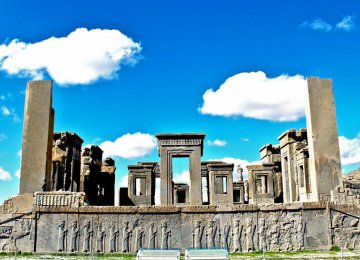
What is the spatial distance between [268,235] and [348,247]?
2.85 m

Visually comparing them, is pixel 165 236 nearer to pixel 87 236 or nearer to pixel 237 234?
pixel 237 234

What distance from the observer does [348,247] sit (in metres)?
13.9

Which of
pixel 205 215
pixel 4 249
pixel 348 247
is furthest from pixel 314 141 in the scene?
pixel 4 249

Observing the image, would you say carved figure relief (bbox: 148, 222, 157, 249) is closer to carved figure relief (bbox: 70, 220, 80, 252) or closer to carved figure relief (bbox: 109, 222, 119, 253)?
carved figure relief (bbox: 109, 222, 119, 253)

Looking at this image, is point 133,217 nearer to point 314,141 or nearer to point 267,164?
point 314,141

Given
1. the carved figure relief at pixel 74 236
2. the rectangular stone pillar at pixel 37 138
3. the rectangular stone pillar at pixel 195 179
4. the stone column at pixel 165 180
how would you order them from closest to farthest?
1. the carved figure relief at pixel 74 236
2. the rectangular stone pillar at pixel 37 138
3. the rectangular stone pillar at pixel 195 179
4. the stone column at pixel 165 180

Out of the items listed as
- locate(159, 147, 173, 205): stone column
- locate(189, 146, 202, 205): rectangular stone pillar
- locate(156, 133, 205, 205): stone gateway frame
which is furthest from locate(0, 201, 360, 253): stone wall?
locate(156, 133, 205, 205): stone gateway frame

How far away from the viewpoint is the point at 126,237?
1387 cm

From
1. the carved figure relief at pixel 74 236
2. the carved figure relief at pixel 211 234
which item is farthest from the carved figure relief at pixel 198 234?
the carved figure relief at pixel 74 236

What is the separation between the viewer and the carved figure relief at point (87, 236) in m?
13.8

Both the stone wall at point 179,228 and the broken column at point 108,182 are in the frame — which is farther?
the broken column at point 108,182

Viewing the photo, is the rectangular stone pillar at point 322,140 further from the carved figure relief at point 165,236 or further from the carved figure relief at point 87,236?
the carved figure relief at point 87,236

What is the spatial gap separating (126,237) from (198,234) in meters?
2.53

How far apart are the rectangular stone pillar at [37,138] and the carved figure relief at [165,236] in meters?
4.87
